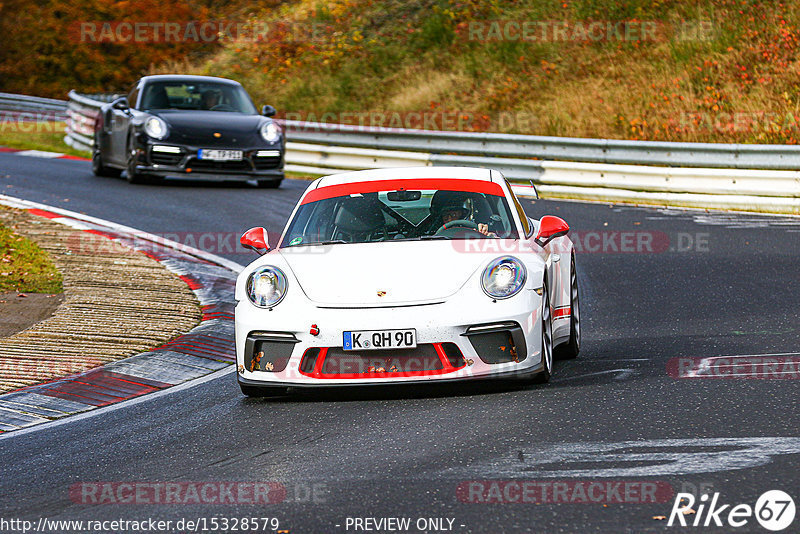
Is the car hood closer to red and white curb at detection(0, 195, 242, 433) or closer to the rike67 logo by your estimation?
red and white curb at detection(0, 195, 242, 433)

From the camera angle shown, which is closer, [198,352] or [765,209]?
[198,352]

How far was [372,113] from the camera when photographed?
1102 inches

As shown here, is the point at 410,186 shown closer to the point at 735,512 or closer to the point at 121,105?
the point at 735,512

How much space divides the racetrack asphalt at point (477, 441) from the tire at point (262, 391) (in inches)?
2.3

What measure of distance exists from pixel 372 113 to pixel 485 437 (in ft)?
73.9

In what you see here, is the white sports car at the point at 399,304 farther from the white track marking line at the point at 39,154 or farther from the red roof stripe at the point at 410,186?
the white track marking line at the point at 39,154

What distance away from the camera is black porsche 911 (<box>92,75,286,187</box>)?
59.8 ft

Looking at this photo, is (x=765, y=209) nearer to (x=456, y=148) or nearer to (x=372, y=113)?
(x=456, y=148)

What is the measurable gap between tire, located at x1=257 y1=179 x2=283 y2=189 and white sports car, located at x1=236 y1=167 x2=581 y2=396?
11.2 m

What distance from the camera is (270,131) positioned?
18.8 m

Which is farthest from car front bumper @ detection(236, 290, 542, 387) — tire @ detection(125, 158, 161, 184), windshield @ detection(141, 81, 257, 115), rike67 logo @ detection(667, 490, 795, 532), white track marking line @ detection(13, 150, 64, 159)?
white track marking line @ detection(13, 150, 64, 159)

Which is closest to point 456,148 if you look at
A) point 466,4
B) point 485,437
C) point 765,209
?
point 765,209

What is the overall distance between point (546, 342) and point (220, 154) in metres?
11.8

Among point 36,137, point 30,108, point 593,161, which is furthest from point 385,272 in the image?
point 30,108
